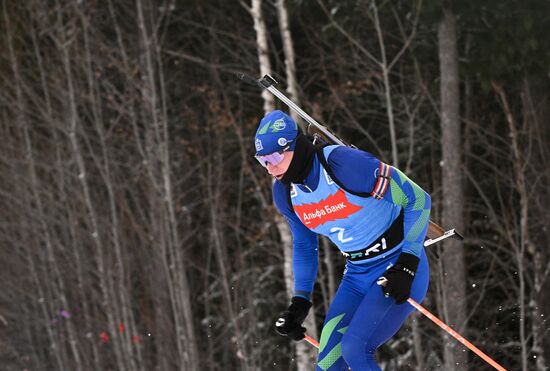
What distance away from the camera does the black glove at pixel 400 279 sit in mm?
3670

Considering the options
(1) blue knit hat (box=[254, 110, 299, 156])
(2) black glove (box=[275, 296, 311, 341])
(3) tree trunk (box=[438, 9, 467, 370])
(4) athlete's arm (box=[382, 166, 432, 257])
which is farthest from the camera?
(3) tree trunk (box=[438, 9, 467, 370])

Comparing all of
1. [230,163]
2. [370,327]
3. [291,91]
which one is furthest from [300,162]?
[230,163]

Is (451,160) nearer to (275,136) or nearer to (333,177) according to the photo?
(333,177)

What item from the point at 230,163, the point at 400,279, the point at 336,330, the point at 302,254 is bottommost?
the point at 336,330

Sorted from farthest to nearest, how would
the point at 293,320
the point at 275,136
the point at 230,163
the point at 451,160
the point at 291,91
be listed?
1. the point at 230,163
2. the point at 291,91
3. the point at 451,160
4. the point at 293,320
5. the point at 275,136

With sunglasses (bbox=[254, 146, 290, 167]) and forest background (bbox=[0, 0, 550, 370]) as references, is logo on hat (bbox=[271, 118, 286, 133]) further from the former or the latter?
forest background (bbox=[0, 0, 550, 370])

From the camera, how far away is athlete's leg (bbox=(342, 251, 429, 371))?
12.1 feet

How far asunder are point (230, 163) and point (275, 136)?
34.2ft

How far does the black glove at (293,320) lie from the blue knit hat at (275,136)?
0.80 meters

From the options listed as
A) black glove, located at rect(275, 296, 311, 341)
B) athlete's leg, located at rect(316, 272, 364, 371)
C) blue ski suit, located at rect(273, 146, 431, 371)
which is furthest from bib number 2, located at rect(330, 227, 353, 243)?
black glove, located at rect(275, 296, 311, 341)

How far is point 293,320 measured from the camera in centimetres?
402

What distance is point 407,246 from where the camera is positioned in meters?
3.80

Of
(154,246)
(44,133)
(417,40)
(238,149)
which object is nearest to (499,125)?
(417,40)

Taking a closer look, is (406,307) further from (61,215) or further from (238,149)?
(61,215)
